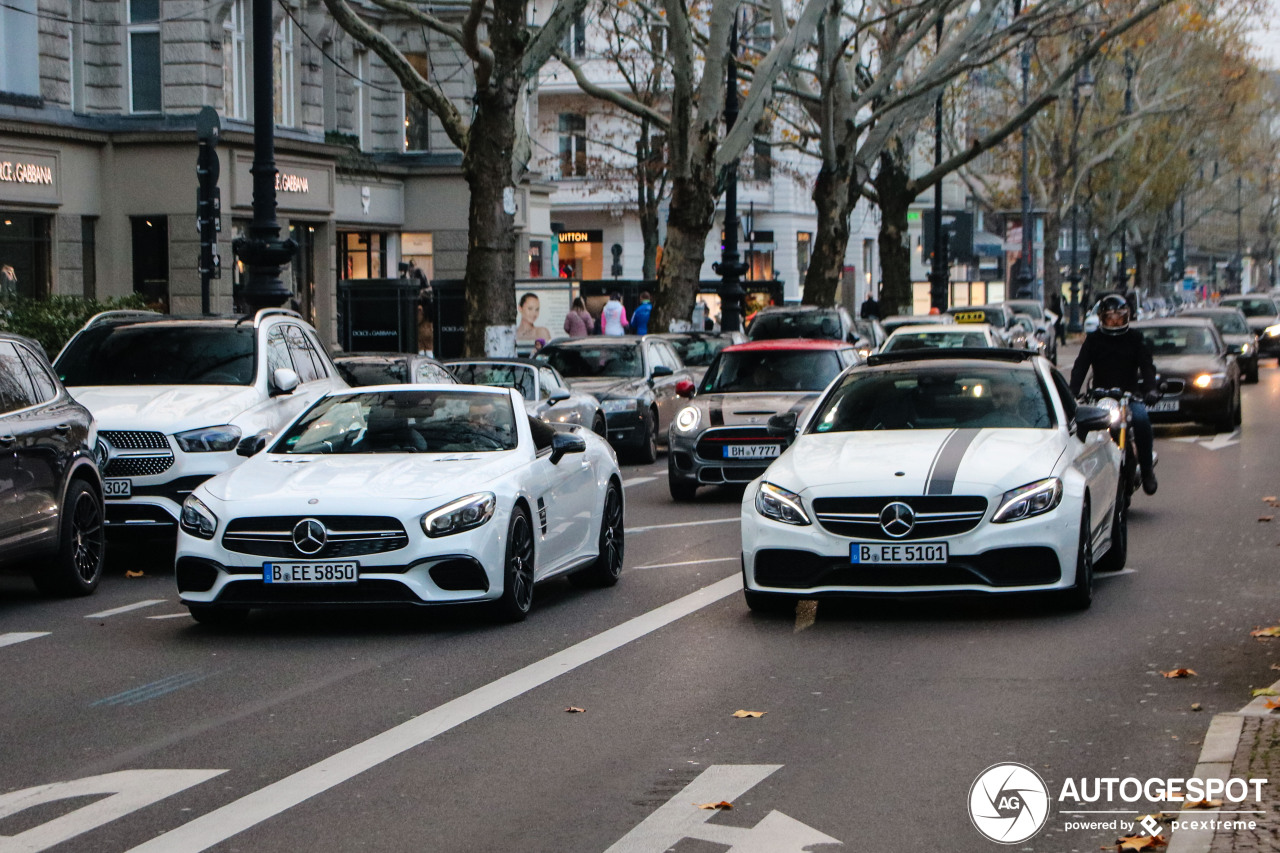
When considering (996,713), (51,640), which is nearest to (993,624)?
(996,713)

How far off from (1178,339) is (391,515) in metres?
19.0

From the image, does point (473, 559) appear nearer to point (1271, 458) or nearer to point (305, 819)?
point (305, 819)

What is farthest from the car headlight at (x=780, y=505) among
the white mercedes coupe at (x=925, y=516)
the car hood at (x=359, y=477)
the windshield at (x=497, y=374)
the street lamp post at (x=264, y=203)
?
the street lamp post at (x=264, y=203)

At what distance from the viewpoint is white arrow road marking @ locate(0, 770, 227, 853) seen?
6148mm

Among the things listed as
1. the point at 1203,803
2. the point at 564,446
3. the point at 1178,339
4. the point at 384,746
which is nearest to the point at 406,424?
the point at 564,446

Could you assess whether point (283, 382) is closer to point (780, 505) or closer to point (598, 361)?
point (780, 505)

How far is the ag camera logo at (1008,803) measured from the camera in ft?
20.2

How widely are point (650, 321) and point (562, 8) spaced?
33.8 ft

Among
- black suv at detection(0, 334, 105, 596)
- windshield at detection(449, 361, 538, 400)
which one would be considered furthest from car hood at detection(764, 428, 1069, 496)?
windshield at detection(449, 361, 538, 400)

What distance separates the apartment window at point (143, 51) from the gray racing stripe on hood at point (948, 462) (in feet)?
79.3

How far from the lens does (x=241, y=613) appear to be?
35.9 ft

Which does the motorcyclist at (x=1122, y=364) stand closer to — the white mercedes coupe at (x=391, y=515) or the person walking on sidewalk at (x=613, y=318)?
the white mercedes coupe at (x=391, y=515)

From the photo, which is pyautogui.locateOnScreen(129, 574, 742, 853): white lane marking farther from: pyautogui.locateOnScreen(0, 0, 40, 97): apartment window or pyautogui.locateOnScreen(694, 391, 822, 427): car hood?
pyautogui.locateOnScreen(0, 0, 40, 97): apartment window

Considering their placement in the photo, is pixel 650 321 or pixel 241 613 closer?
pixel 241 613
